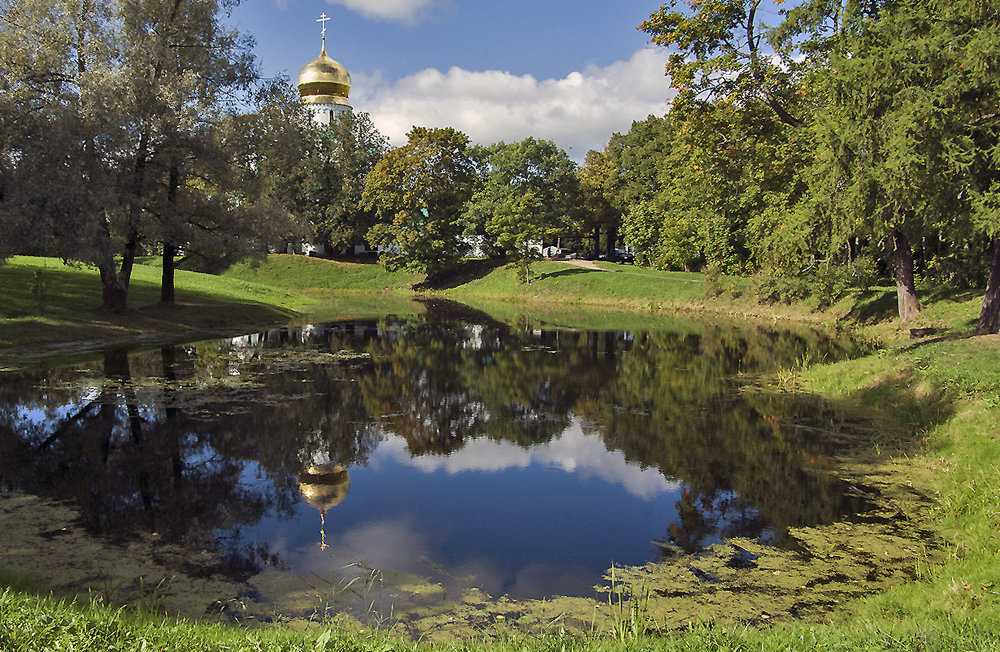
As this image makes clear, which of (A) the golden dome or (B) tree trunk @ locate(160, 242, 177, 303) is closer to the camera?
(B) tree trunk @ locate(160, 242, 177, 303)

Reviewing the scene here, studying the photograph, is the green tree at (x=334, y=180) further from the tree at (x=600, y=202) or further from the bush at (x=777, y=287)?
the bush at (x=777, y=287)

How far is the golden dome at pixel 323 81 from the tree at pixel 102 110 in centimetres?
5635

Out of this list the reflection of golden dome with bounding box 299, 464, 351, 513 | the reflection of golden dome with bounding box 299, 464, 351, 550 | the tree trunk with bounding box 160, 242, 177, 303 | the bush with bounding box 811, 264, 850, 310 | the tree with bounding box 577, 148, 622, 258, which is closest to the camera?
the reflection of golden dome with bounding box 299, 464, 351, 550

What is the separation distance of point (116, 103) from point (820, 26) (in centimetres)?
2463

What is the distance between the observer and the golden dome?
271 ft

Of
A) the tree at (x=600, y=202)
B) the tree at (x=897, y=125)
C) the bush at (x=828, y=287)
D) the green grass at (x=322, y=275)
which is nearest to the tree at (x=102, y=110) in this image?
the tree at (x=897, y=125)

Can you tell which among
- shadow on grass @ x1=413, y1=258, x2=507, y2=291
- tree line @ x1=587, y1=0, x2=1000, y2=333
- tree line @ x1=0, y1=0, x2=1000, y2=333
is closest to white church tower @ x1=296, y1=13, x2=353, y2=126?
shadow on grass @ x1=413, y1=258, x2=507, y2=291

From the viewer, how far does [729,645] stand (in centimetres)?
559

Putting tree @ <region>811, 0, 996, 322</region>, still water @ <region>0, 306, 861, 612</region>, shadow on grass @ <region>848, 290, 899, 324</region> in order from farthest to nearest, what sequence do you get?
shadow on grass @ <region>848, 290, 899, 324</region>
tree @ <region>811, 0, 996, 322</region>
still water @ <region>0, 306, 861, 612</region>

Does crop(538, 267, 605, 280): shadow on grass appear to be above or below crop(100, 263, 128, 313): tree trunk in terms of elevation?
above

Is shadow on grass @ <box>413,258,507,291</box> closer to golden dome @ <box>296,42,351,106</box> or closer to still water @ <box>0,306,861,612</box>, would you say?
golden dome @ <box>296,42,351,106</box>

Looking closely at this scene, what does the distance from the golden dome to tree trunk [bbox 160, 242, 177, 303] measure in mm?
57054

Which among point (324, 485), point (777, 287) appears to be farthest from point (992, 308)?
point (777, 287)

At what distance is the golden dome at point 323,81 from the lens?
271 feet
